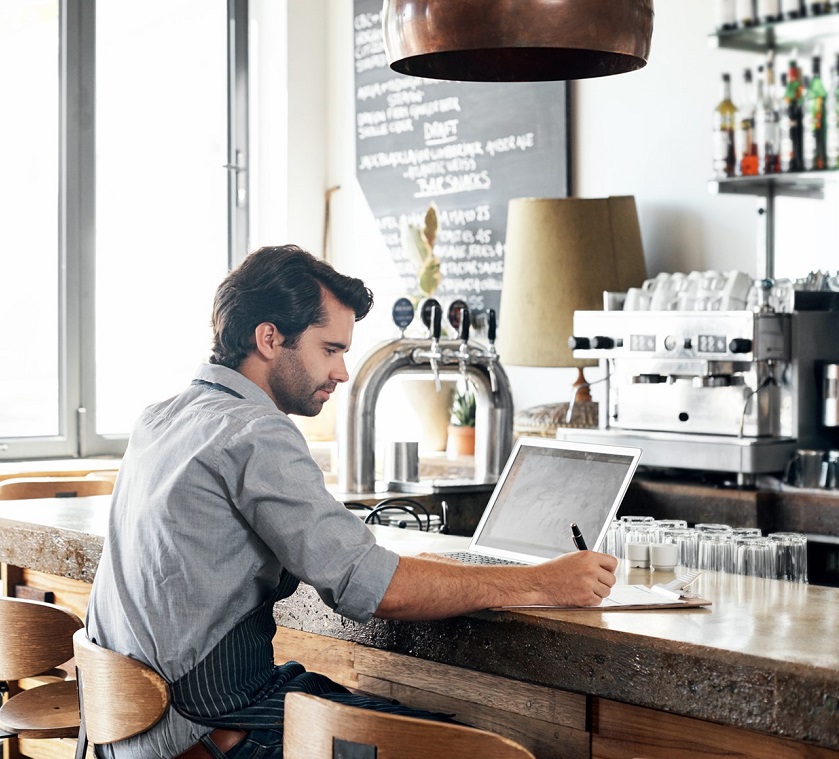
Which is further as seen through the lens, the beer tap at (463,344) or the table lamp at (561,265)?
the table lamp at (561,265)

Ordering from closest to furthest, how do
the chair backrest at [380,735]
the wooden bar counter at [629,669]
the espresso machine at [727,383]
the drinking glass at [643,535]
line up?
the chair backrest at [380,735]
the wooden bar counter at [629,669]
the drinking glass at [643,535]
the espresso machine at [727,383]

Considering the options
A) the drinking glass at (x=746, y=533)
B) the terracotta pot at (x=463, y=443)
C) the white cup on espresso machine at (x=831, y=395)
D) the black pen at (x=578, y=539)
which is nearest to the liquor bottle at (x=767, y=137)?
the white cup on espresso machine at (x=831, y=395)

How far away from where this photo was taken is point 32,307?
5055mm

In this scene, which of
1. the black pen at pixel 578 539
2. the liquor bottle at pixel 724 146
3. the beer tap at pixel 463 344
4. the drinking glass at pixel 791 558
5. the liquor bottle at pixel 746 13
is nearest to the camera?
the black pen at pixel 578 539

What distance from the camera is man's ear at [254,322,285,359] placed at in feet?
6.39

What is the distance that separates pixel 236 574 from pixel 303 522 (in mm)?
147

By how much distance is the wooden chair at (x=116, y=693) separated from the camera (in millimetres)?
1716

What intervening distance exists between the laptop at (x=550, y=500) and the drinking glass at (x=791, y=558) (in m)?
0.28

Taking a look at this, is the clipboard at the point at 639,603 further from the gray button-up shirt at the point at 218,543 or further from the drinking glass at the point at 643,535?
the drinking glass at the point at 643,535

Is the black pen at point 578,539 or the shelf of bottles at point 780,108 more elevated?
the shelf of bottles at point 780,108

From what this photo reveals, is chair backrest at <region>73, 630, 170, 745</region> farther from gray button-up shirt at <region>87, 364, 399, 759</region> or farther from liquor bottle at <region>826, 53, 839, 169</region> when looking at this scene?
liquor bottle at <region>826, 53, 839, 169</region>

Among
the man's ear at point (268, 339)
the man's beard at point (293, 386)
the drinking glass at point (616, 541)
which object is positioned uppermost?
the man's ear at point (268, 339)

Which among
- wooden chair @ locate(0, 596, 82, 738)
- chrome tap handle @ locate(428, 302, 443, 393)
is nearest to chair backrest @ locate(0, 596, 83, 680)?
wooden chair @ locate(0, 596, 82, 738)

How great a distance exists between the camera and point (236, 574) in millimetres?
1767
